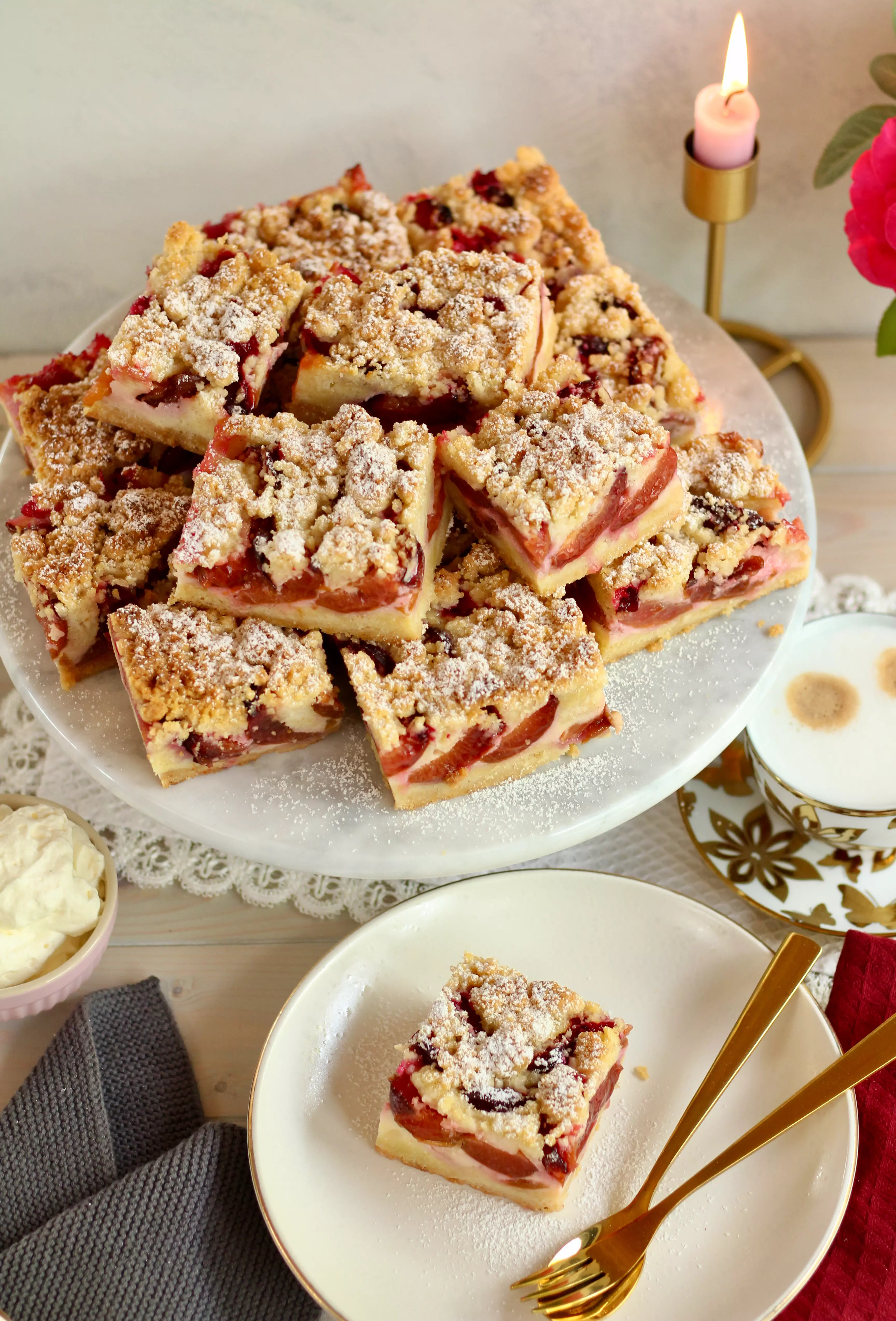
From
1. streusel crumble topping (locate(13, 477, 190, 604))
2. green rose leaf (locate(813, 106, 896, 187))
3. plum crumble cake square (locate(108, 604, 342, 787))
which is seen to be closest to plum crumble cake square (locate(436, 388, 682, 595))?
plum crumble cake square (locate(108, 604, 342, 787))

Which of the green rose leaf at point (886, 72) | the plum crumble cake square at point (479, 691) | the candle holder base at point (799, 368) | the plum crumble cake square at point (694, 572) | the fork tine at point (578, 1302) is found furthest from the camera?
the candle holder base at point (799, 368)

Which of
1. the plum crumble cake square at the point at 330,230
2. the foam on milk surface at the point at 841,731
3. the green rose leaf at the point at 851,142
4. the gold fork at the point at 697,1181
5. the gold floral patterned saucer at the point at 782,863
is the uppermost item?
the green rose leaf at the point at 851,142

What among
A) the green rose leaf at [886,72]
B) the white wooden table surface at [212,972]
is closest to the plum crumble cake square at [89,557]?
the white wooden table surface at [212,972]

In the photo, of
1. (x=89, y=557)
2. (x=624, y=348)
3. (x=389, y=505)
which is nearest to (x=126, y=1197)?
(x=89, y=557)

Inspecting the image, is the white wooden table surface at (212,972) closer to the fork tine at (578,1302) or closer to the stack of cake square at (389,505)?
the stack of cake square at (389,505)

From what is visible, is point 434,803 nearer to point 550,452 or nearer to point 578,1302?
point 550,452

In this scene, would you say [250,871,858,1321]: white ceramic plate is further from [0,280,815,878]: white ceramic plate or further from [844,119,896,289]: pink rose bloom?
[844,119,896,289]: pink rose bloom

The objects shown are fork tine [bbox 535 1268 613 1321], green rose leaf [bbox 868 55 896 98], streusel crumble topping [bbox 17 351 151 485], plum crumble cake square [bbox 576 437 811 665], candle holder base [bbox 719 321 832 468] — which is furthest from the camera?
candle holder base [bbox 719 321 832 468]
